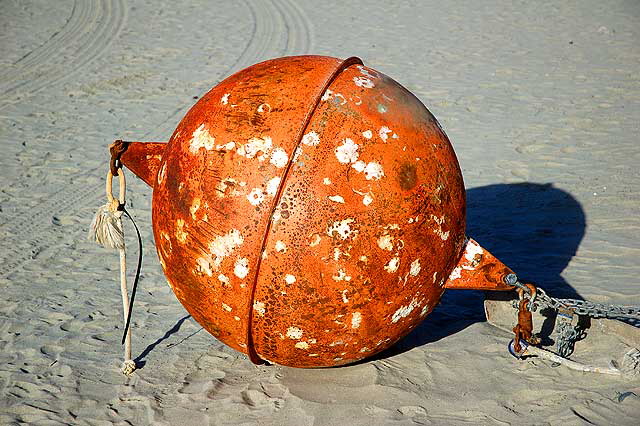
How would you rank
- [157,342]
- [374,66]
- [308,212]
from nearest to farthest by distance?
[308,212], [157,342], [374,66]

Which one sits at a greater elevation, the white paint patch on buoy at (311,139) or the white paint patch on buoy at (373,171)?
the white paint patch on buoy at (311,139)

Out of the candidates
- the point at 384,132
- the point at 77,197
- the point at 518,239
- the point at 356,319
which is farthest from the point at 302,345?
the point at 77,197

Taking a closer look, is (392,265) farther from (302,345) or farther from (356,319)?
(302,345)

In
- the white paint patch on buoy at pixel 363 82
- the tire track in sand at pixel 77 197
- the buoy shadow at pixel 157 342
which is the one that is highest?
the white paint patch on buoy at pixel 363 82

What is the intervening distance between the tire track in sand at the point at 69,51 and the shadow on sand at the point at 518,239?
600 cm

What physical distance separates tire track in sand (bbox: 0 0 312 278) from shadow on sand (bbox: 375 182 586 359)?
320 centimetres

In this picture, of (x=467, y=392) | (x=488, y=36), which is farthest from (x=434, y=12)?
(x=467, y=392)

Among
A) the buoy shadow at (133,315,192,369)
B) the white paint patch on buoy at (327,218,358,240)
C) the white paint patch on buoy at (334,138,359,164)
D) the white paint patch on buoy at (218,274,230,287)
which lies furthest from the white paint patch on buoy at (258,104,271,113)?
the buoy shadow at (133,315,192,369)

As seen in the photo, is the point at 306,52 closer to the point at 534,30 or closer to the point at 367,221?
the point at 534,30

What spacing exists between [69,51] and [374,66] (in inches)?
179

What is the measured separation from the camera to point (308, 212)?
3.28 metres

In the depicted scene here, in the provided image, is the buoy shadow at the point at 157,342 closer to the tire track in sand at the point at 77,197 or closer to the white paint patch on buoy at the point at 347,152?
the tire track in sand at the point at 77,197

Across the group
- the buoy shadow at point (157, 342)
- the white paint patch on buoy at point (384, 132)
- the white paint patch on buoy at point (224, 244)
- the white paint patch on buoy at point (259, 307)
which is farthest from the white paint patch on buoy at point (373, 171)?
the buoy shadow at point (157, 342)

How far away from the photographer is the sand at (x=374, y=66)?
382cm
